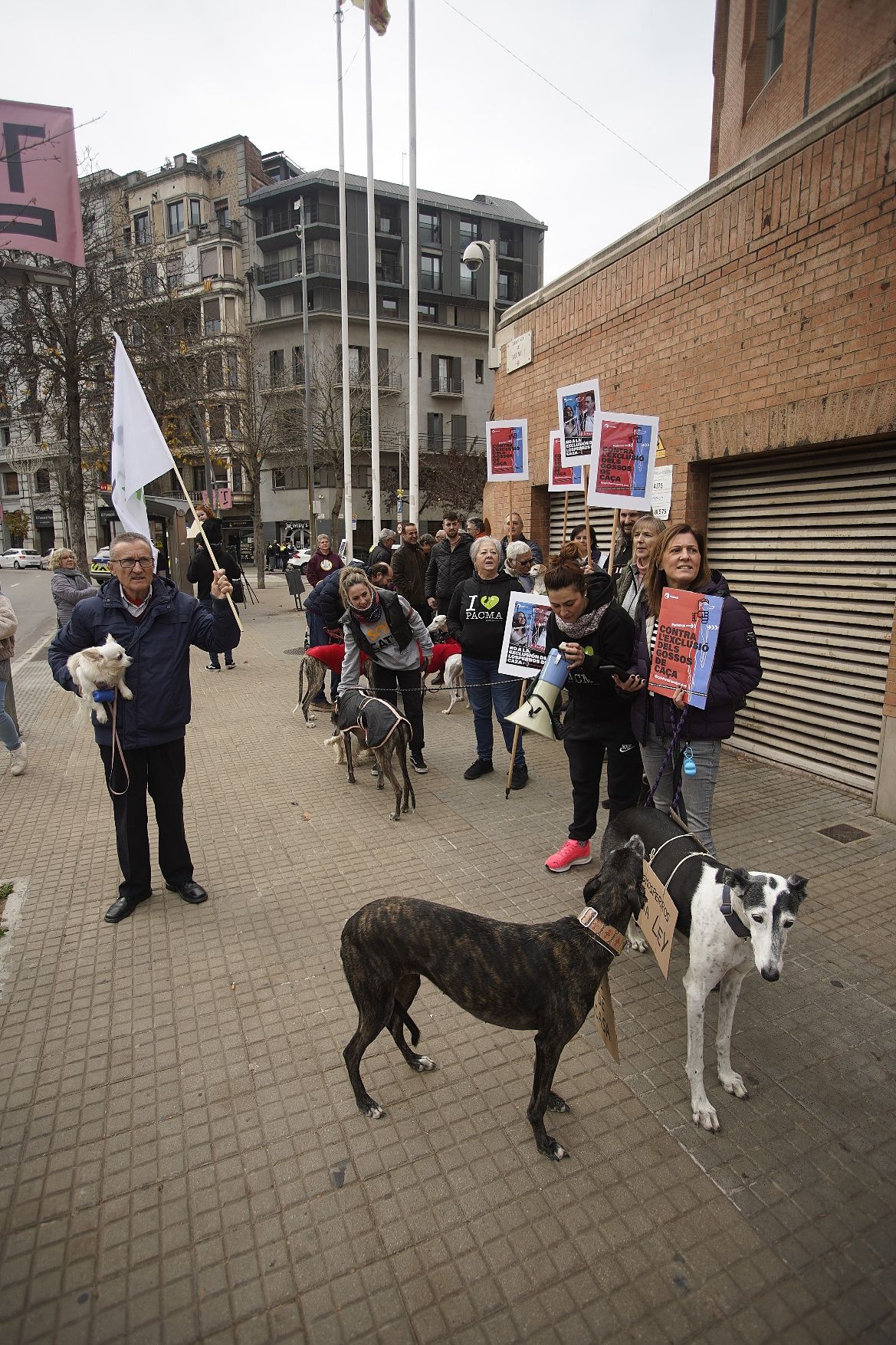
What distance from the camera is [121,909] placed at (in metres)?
4.11

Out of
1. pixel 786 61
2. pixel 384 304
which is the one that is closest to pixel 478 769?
pixel 786 61

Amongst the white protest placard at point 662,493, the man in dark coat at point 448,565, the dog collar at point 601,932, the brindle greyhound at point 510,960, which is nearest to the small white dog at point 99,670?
the brindle greyhound at point 510,960

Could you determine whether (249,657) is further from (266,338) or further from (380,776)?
(266,338)

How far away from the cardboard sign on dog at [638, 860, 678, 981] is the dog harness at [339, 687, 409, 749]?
331 cm

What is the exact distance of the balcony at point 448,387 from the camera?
152 ft

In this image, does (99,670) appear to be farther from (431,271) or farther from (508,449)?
(431,271)

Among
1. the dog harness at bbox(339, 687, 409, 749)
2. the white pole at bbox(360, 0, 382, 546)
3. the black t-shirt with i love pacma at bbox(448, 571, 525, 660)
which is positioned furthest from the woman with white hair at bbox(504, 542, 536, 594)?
the white pole at bbox(360, 0, 382, 546)

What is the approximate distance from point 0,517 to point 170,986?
6082cm

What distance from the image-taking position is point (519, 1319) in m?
2.01

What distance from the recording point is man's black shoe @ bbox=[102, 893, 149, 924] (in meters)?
4.08

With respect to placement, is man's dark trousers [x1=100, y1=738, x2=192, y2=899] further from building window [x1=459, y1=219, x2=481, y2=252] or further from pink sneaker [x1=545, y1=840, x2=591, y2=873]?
building window [x1=459, y1=219, x2=481, y2=252]

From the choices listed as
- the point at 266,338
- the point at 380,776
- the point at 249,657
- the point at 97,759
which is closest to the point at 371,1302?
the point at 380,776

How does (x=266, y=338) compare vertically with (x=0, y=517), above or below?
above

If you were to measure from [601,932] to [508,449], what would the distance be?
5.97m
